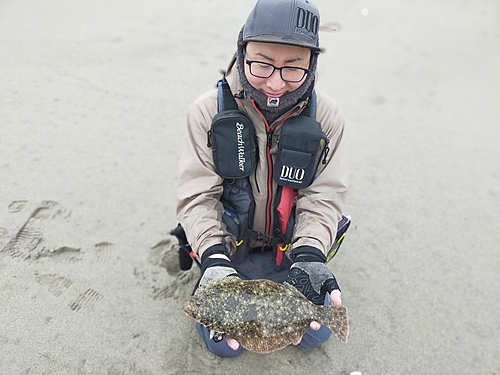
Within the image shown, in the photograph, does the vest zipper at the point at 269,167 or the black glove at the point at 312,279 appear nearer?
the black glove at the point at 312,279

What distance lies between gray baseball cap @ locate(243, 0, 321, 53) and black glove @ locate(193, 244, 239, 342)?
1352 millimetres

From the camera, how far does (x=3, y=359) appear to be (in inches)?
101

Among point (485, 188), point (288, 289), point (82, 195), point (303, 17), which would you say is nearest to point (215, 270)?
point (288, 289)

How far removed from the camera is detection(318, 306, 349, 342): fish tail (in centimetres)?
232

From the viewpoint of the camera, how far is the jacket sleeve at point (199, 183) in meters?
2.62

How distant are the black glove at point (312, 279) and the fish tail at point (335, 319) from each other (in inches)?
5.9

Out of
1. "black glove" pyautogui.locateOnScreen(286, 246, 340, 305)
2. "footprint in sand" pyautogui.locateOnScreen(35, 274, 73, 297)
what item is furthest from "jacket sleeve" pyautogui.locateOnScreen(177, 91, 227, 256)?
"footprint in sand" pyautogui.locateOnScreen(35, 274, 73, 297)

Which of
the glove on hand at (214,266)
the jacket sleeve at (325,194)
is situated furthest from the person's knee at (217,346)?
the jacket sleeve at (325,194)

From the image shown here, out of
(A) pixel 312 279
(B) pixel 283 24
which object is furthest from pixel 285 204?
(B) pixel 283 24

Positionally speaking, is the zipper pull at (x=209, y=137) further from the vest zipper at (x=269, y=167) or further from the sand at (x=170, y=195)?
the sand at (x=170, y=195)

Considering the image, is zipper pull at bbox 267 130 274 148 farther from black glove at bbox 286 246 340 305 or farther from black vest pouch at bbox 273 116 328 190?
black glove at bbox 286 246 340 305

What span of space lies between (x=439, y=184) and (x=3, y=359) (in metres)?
4.56

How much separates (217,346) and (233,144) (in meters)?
1.45

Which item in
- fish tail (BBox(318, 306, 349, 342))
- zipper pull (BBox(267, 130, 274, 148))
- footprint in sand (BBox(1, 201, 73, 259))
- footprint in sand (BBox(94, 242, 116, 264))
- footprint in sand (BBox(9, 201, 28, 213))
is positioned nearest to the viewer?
fish tail (BBox(318, 306, 349, 342))
